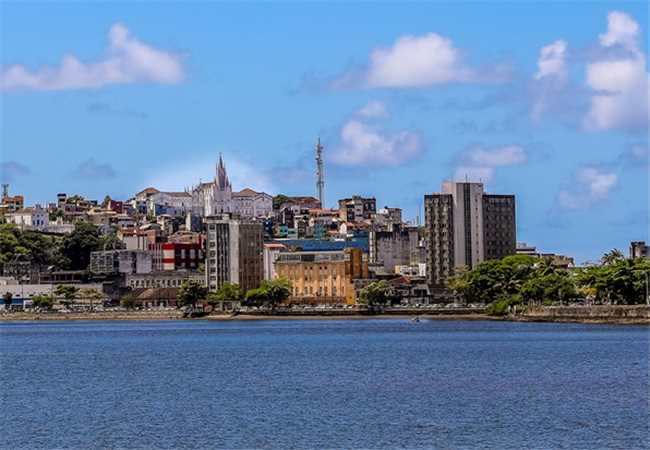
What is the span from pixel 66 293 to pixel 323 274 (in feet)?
97.1

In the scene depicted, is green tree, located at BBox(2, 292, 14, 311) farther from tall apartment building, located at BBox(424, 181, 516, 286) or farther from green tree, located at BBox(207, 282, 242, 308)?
tall apartment building, located at BBox(424, 181, 516, 286)

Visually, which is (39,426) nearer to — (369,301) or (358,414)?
(358,414)

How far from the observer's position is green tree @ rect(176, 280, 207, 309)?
565 ft

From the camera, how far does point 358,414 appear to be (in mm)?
50156

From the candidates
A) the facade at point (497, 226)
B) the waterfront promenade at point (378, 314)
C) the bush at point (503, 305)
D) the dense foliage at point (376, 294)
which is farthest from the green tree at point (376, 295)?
the facade at point (497, 226)

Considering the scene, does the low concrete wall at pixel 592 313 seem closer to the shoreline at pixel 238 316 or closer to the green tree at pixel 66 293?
the shoreline at pixel 238 316

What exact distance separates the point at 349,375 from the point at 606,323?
59464 mm

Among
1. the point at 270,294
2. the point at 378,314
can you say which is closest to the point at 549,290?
the point at 378,314

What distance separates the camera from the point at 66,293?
7352 inches

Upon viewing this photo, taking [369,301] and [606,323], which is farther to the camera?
[369,301]

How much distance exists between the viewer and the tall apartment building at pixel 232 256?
192 m

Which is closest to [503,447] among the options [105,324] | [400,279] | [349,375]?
[349,375]

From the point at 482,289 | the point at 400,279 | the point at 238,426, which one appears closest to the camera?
the point at 238,426

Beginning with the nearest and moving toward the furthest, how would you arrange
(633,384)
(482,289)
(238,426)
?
(238,426) < (633,384) < (482,289)
